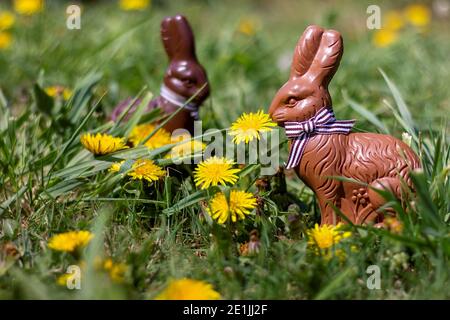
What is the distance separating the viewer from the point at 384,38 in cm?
417

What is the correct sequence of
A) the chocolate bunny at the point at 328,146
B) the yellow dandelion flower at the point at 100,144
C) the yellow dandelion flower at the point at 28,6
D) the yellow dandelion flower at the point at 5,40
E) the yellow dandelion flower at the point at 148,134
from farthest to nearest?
the yellow dandelion flower at the point at 28,6, the yellow dandelion flower at the point at 5,40, the yellow dandelion flower at the point at 148,134, the yellow dandelion flower at the point at 100,144, the chocolate bunny at the point at 328,146

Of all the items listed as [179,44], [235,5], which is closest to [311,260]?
[179,44]

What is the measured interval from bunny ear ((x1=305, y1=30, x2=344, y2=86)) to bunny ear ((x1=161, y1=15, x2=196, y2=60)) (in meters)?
0.65

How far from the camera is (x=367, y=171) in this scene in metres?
1.88

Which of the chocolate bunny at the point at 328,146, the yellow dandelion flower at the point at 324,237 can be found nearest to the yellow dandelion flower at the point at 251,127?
the chocolate bunny at the point at 328,146

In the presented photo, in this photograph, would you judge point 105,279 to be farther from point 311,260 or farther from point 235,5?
point 235,5

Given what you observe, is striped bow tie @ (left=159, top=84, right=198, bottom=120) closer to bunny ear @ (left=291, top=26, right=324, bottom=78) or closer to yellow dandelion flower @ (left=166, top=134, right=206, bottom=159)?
yellow dandelion flower @ (left=166, top=134, right=206, bottom=159)

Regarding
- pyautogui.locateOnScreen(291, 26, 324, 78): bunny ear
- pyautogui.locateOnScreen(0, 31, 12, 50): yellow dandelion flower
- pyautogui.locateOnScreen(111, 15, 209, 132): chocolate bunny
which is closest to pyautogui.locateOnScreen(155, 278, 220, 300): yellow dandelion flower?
pyautogui.locateOnScreen(291, 26, 324, 78): bunny ear

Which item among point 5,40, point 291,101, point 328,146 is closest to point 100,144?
point 291,101

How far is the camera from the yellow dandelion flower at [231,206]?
1.88 metres

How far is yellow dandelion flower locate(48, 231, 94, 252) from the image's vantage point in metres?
1.68

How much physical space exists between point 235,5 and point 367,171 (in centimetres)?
460

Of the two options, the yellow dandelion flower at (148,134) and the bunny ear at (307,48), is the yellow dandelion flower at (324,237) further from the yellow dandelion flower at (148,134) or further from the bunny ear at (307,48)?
the yellow dandelion flower at (148,134)

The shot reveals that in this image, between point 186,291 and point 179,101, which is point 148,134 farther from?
point 186,291
